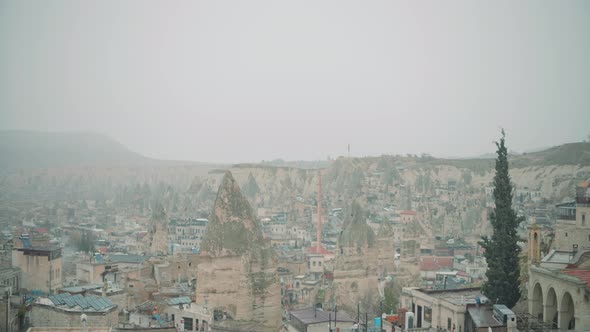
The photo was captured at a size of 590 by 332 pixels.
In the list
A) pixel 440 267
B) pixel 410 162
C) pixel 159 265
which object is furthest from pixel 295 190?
pixel 159 265

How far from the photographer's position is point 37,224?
71312 mm

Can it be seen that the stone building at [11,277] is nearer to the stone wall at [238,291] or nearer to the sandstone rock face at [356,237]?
the stone wall at [238,291]

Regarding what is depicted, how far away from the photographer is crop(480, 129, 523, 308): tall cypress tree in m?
25.6

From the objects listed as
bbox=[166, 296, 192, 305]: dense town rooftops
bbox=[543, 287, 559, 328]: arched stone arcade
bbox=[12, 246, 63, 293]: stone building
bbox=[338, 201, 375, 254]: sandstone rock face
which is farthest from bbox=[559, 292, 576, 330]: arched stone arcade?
bbox=[338, 201, 375, 254]: sandstone rock face

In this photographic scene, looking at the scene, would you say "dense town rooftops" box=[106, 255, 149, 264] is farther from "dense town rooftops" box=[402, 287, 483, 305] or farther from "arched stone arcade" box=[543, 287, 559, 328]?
"arched stone arcade" box=[543, 287, 559, 328]

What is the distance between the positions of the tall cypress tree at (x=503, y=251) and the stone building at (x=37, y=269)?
792 inches

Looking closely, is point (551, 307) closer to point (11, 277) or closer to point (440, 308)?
point (440, 308)

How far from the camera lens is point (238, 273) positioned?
1480 inches

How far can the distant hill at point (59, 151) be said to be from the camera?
71688 mm

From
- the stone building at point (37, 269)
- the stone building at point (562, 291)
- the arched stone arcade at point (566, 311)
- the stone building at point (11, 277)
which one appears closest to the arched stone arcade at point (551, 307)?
the stone building at point (562, 291)

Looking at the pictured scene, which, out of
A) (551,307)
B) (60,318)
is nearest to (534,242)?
(551,307)

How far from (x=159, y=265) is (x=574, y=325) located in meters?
30.1

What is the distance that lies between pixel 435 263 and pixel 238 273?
24.0m

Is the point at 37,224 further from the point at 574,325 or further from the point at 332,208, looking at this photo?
the point at 574,325
